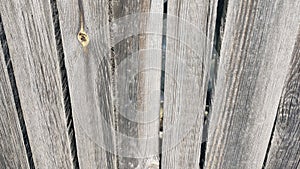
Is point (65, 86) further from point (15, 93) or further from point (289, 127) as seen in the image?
point (289, 127)

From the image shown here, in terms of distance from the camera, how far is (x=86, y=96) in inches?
50.3

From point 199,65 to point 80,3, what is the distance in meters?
0.44

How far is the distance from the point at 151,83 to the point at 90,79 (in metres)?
0.22

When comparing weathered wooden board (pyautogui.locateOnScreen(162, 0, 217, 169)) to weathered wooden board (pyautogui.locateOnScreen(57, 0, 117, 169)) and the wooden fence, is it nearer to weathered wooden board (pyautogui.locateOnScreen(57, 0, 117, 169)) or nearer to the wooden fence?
the wooden fence

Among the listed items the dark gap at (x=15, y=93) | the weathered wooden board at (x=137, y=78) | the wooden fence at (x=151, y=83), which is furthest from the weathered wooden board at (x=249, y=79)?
the dark gap at (x=15, y=93)

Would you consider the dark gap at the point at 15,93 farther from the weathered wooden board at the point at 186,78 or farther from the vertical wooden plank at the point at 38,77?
the weathered wooden board at the point at 186,78

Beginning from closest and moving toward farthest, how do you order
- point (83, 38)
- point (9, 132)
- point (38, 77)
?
point (83, 38), point (38, 77), point (9, 132)

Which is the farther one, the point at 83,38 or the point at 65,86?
the point at 65,86

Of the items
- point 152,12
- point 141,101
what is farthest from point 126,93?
point 152,12

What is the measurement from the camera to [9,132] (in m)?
1.44

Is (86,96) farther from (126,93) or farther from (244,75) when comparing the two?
(244,75)

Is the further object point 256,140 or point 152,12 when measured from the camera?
point 256,140

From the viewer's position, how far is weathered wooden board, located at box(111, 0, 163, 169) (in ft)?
3.58

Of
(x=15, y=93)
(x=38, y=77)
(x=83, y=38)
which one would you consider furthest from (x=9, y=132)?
(x=83, y=38)
